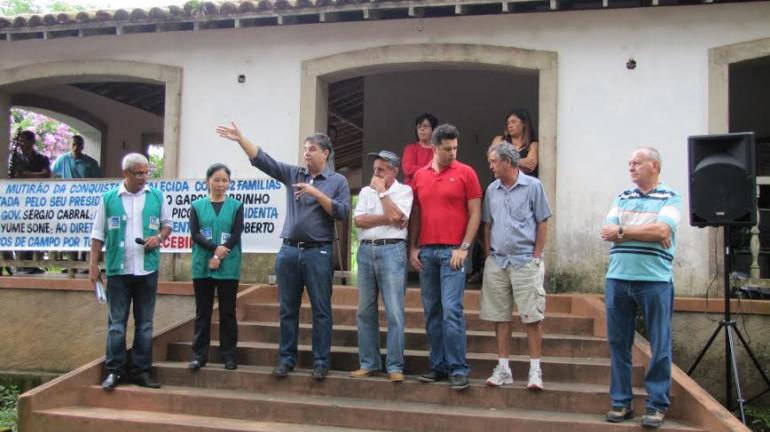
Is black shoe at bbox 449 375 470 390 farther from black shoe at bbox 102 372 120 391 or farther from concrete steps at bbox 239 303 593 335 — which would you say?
black shoe at bbox 102 372 120 391

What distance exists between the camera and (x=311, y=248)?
5.32 metres

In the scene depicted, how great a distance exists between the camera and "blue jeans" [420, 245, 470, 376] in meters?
5.00

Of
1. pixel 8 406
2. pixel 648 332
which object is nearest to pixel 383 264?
pixel 648 332

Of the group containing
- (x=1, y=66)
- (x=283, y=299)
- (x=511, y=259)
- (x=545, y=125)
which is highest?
(x=1, y=66)

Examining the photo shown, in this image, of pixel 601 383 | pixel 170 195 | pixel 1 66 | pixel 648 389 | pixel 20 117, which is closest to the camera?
pixel 648 389

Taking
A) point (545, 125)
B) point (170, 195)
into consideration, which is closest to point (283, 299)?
point (170, 195)

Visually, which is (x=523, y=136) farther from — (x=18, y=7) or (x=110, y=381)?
(x=18, y=7)

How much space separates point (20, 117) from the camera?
18016 millimetres

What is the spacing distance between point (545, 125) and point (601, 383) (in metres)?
3.21

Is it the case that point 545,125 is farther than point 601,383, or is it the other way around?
point 545,125

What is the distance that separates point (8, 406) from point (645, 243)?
6360 millimetres

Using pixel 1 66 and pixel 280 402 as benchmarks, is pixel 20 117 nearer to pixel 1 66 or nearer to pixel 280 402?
pixel 1 66

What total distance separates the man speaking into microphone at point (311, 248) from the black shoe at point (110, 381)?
129 cm

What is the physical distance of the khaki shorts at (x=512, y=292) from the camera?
488 cm
